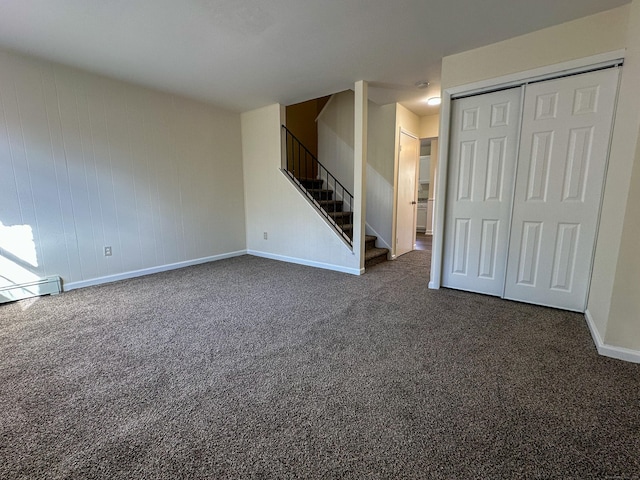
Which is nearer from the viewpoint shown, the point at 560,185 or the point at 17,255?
the point at 560,185

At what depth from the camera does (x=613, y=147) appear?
2.17 meters

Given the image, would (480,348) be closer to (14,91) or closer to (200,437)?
(200,437)

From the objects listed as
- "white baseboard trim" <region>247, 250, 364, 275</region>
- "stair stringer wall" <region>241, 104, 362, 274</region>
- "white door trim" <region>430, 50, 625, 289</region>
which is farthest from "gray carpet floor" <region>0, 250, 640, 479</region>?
"stair stringer wall" <region>241, 104, 362, 274</region>

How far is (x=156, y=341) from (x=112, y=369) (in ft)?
1.17

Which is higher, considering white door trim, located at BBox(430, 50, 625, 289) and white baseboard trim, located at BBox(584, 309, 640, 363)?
white door trim, located at BBox(430, 50, 625, 289)

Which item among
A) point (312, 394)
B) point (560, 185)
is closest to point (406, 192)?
point (560, 185)

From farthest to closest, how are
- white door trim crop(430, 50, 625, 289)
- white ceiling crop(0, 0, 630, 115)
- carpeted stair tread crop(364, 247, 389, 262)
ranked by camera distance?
1. carpeted stair tread crop(364, 247, 389, 262)
2. white door trim crop(430, 50, 625, 289)
3. white ceiling crop(0, 0, 630, 115)

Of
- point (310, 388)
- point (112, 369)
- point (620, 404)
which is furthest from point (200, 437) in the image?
point (620, 404)

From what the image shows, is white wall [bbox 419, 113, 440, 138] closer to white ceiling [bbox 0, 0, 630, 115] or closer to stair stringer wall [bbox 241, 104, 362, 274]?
white ceiling [bbox 0, 0, 630, 115]

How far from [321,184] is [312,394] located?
4.48m

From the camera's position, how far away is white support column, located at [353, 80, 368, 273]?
3556 millimetres

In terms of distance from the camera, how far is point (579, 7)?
2109mm

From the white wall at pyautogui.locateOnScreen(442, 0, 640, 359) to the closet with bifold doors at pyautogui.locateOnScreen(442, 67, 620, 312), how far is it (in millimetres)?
148

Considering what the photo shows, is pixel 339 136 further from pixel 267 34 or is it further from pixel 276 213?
pixel 267 34
